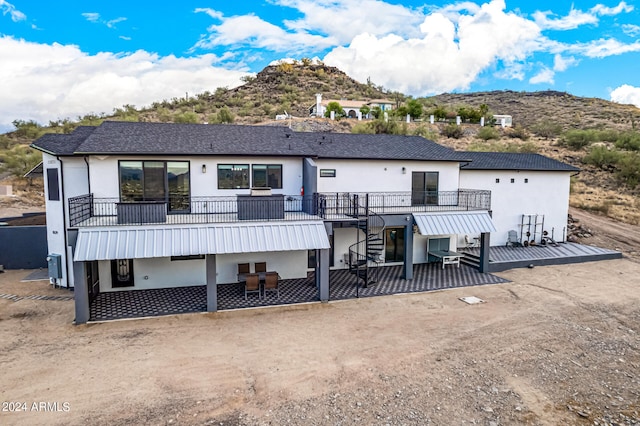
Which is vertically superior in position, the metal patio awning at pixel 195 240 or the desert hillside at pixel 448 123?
the desert hillside at pixel 448 123

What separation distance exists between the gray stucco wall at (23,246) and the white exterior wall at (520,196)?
22.1m

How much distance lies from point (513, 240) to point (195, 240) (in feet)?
59.3

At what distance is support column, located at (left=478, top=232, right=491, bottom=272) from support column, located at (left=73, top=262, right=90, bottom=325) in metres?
15.9

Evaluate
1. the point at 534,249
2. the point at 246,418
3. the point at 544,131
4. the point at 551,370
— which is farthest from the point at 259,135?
the point at 544,131

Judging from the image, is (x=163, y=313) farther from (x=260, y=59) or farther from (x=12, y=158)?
(x=260, y=59)

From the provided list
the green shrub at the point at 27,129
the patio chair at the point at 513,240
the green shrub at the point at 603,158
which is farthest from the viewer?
the green shrub at the point at 27,129

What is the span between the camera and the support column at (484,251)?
16734mm

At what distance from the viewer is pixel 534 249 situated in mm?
20328

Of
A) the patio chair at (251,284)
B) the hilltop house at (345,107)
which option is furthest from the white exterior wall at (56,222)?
the hilltop house at (345,107)

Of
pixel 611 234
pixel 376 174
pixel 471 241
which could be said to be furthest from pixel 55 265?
pixel 611 234

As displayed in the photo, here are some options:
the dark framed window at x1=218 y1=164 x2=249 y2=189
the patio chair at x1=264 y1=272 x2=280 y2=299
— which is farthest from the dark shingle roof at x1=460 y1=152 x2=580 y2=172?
the patio chair at x1=264 y1=272 x2=280 y2=299

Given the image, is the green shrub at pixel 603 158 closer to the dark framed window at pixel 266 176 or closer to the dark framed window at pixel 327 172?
the dark framed window at pixel 327 172

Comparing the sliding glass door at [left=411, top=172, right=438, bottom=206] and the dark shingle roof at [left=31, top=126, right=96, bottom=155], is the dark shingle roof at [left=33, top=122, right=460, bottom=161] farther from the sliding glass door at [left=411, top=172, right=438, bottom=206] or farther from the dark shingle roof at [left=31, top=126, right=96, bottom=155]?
the sliding glass door at [left=411, top=172, right=438, bottom=206]

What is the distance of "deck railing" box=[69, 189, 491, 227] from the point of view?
1239cm
